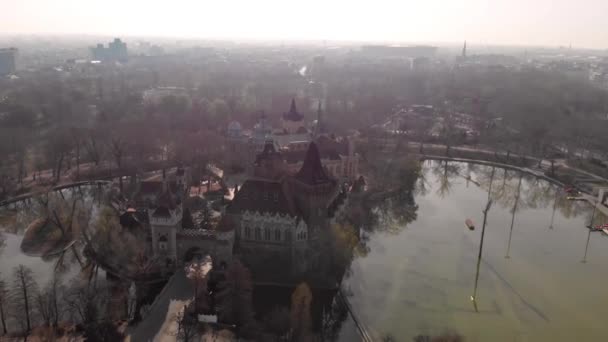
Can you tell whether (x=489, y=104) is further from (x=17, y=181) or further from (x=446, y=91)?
(x=17, y=181)

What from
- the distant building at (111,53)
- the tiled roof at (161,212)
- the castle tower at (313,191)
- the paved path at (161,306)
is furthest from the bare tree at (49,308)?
the distant building at (111,53)

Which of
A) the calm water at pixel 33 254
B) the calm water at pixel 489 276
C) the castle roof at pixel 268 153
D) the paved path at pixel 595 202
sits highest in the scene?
the castle roof at pixel 268 153

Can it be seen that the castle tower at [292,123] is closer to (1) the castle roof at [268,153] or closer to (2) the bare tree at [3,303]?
(1) the castle roof at [268,153]

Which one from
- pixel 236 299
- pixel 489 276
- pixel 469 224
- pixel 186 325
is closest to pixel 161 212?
pixel 236 299

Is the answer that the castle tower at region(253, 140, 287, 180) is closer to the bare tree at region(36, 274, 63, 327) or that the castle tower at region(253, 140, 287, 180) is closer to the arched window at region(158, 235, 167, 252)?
the arched window at region(158, 235, 167, 252)

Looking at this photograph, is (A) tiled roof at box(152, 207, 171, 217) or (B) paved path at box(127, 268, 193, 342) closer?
(B) paved path at box(127, 268, 193, 342)

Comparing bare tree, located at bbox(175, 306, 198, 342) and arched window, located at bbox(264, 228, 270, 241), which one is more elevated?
arched window, located at bbox(264, 228, 270, 241)

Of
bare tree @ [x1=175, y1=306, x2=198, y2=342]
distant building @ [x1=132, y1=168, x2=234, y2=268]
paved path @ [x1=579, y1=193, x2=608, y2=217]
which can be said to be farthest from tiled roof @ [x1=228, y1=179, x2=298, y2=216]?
paved path @ [x1=579, y1=193, x2=608, y2=217]
